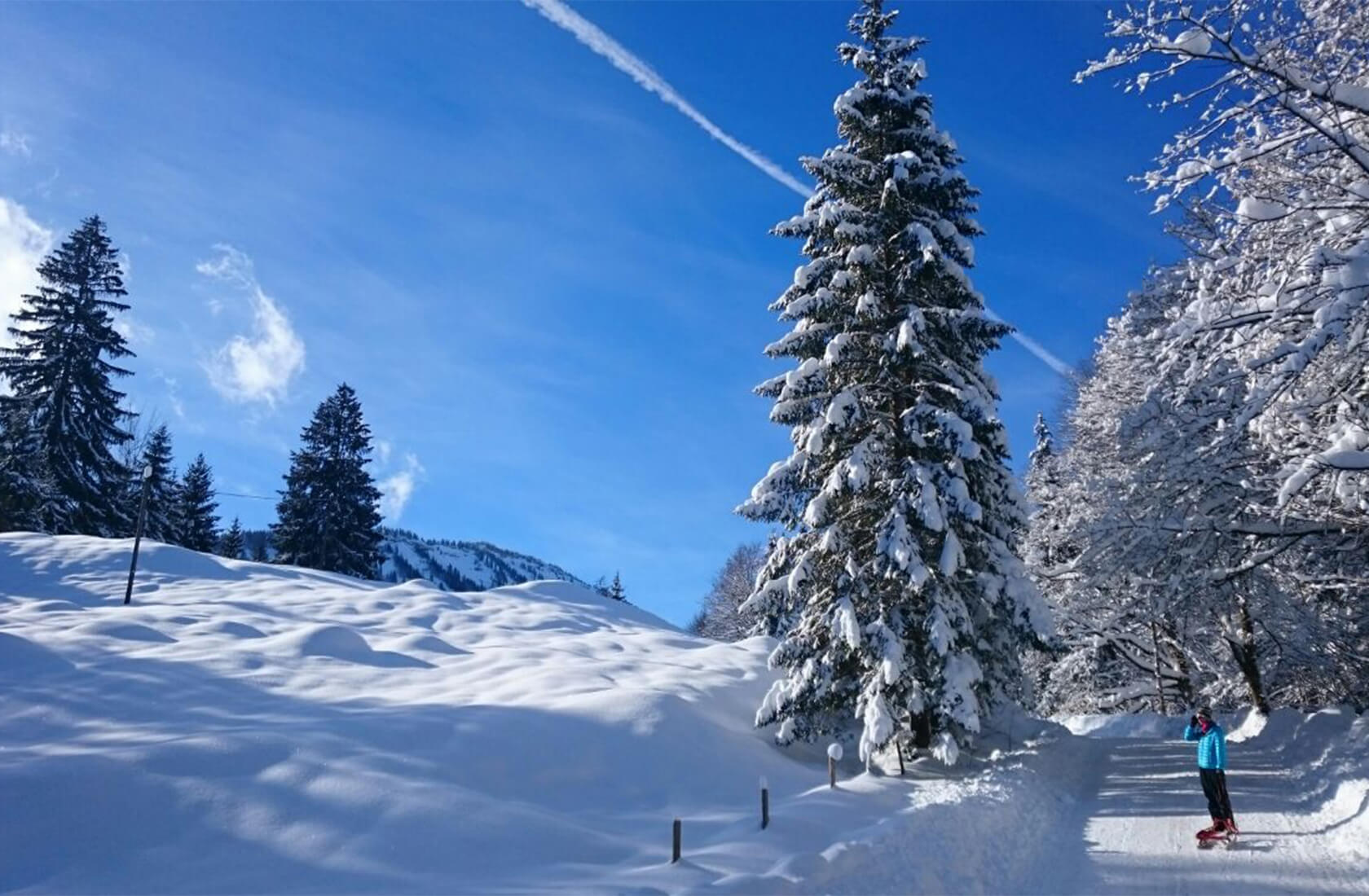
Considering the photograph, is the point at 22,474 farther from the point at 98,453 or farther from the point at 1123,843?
the point at 1123,843

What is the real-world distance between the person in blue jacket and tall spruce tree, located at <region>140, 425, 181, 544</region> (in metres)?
47.5

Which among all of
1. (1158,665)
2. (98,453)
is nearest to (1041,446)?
(1158,665)

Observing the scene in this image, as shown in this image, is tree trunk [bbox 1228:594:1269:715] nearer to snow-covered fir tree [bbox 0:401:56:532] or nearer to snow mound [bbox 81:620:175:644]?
snow mound [bbox 81:620:175:644]

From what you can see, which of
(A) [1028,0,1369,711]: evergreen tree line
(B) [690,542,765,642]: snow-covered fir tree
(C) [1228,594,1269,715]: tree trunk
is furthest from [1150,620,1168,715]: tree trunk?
(B) [690,542,765,642]: snow-covered fir tree

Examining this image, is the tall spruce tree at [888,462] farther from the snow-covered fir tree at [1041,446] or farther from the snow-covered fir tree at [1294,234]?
the snow-covered fir tree at [1041,446]

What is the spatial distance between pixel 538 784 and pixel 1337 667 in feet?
58.4

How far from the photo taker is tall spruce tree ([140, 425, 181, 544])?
43594 millimetres

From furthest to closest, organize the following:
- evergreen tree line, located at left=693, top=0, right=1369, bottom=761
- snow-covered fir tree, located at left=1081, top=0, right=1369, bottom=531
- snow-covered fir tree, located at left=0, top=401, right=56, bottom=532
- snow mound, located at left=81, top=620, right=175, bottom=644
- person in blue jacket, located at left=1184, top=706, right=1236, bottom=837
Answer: snow-covered fir tree, located at left=0, top=401, right=56, bottom=532
snow mound, located at left=81, top=620, right=175, bottom=644
evergreen tree line, located at left=693, top=0, right=1369, bottom=761
person in blue jacket, located at left=1184, top=706, right=1236, bottom=837
snow-covered fir tree, located at left=1081, top=0, right=1369, bottom=531

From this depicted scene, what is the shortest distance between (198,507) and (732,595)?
34378 millimetres

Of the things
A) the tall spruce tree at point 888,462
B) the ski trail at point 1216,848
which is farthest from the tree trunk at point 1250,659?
the tall spruce tree at point 888,462

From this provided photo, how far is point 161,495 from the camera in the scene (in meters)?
45.3

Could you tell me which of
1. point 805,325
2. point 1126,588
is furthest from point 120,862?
point 1126,588

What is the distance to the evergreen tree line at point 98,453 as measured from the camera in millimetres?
37000

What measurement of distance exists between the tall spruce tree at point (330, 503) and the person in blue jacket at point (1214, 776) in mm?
41638
